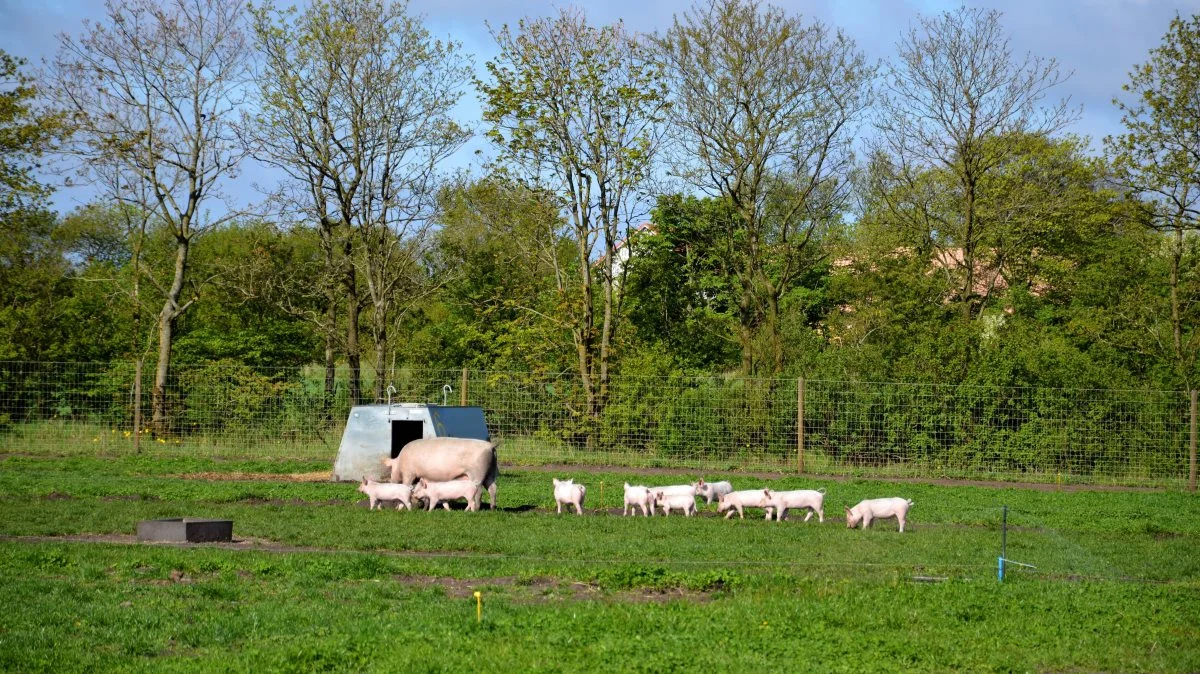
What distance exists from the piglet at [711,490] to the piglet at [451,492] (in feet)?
11.5

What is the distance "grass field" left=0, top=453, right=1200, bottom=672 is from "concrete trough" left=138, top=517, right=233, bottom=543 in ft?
0.77

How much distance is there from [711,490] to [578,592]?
808 cm

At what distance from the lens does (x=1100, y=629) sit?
9797mm

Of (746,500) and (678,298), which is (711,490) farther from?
(678,298)

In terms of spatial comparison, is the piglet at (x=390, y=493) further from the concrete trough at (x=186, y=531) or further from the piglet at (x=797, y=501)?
the piglet at (x=797, y=501)

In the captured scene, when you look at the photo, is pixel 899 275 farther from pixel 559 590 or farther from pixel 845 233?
pixel 559 590

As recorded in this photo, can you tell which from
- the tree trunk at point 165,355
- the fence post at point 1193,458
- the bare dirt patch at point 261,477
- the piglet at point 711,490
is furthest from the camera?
the tree trunk at point 165,355

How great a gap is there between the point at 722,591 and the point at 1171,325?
26.4 metres

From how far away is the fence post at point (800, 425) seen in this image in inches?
1049

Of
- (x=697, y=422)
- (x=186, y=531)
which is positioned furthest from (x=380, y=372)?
(x=186, y=531)

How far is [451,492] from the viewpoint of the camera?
18.0m

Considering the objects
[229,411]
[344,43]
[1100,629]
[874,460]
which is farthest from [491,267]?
[1100,629]

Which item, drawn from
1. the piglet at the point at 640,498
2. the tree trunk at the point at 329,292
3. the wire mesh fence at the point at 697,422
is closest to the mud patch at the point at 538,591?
the piglet at the point at 640,498

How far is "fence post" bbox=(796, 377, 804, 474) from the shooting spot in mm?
26641
